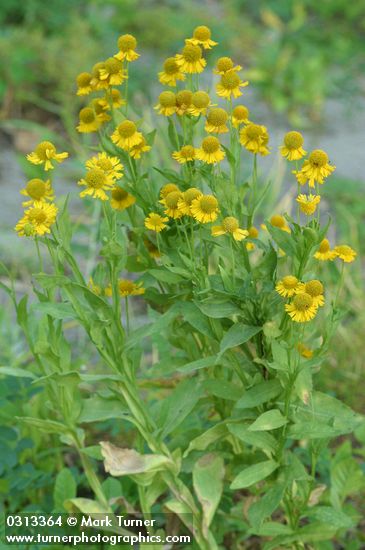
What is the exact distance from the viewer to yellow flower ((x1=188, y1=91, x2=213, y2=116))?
4.38ft

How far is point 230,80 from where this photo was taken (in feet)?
4.52

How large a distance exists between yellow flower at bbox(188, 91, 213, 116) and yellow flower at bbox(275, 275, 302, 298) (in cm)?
30

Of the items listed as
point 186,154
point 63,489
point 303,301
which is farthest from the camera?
point 63,489

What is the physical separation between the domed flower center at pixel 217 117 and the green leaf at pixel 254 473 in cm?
56

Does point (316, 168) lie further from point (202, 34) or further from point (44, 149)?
point (44, 149)

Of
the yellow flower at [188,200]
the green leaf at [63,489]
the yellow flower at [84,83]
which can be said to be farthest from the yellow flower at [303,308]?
the green leaf at [63,489]

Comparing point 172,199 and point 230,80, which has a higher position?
point 230,80

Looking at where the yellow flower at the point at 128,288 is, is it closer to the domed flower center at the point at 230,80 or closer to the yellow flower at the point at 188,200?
the yellow flower at the point at 188,200

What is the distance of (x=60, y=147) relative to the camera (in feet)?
11.8

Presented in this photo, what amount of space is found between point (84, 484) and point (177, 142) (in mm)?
894

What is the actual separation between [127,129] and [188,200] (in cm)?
15

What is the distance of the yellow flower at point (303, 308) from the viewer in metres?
1.26

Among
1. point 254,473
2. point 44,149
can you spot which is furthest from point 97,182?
point 254,473

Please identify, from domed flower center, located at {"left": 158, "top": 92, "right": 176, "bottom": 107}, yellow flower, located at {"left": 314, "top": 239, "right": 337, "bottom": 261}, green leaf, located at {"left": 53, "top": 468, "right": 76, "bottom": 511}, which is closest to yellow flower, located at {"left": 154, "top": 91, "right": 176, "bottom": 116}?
domed flower center, located at {"left": 158, "top": 92, "right": 176, "bottom": 107}
